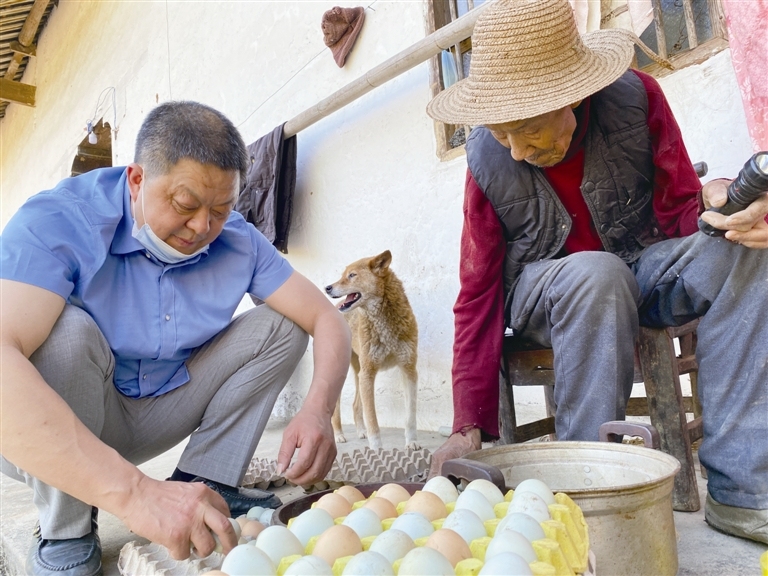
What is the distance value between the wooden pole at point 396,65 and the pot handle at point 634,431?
6.98 ft

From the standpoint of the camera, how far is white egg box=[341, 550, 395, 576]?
85 centimetres

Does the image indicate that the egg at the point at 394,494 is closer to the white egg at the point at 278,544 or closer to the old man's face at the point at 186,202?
the white egg at the point at 278,544

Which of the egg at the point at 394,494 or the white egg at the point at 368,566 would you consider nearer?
the white egg at the point at 368,566

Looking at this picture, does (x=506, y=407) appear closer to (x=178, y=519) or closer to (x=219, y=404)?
(x=219, y=404)

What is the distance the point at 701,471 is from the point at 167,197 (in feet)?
6.77

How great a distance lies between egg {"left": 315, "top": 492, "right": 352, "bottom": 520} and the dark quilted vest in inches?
39.7

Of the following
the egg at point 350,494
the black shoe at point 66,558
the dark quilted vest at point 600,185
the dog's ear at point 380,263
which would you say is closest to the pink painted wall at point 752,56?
the dark quilted vest at point 600,185

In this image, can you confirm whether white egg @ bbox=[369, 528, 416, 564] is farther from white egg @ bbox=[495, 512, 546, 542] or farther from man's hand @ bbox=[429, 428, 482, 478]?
man's hand @ bbox=[429, 428, 482, 478]

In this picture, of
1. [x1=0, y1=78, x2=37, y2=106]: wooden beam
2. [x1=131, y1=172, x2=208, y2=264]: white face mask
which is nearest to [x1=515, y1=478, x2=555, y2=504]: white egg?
[x1=131, y1=172, x2=208, y2=264]: white face mask

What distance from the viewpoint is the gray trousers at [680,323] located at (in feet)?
4.72

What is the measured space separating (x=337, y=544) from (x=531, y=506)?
13.9 inches

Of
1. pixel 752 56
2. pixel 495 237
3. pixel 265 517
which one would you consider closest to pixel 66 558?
pixel 265 517

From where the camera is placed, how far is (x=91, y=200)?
1.74 m

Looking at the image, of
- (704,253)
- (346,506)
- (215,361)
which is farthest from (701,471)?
(215,361)
